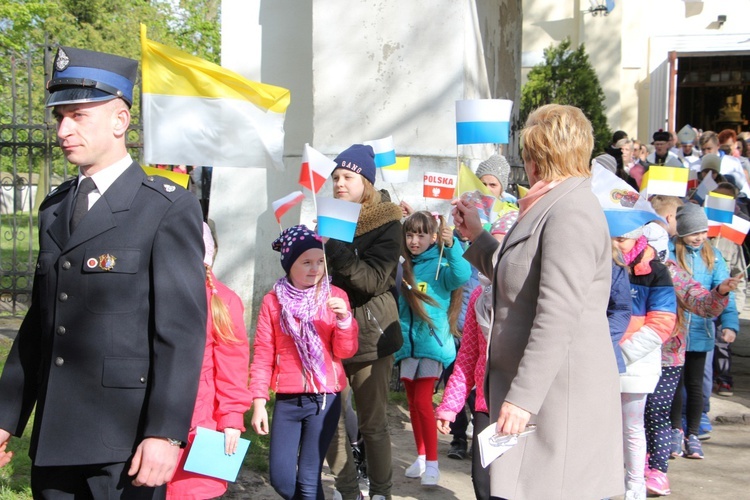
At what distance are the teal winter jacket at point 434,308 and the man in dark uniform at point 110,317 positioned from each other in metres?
2.95

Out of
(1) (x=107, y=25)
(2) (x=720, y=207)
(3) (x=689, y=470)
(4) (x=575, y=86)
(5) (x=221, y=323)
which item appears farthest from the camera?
(1) (x=107, y=25)

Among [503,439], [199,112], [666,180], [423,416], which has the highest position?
[199,112]

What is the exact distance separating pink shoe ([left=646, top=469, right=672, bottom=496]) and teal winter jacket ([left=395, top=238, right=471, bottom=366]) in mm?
1397

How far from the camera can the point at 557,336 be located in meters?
3.07

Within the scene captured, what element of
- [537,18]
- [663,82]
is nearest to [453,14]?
[663,82]

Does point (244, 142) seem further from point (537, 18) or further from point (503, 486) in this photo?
point (537, 18)

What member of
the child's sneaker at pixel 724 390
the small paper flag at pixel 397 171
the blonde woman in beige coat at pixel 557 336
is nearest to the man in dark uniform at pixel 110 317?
the blonde woman in beige coat at pixel 557 336

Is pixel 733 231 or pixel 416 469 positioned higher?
pixel 733 231

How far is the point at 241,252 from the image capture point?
8.86 meters

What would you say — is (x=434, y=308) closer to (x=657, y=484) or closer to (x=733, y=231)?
(x=657, y=484)

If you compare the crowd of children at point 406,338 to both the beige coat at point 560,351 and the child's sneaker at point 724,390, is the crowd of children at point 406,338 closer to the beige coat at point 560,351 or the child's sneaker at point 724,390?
the beige coat at point 560,351

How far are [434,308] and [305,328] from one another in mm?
1491

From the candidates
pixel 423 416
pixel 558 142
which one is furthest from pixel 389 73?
pixel 558 142

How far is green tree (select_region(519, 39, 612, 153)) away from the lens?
786 inches
